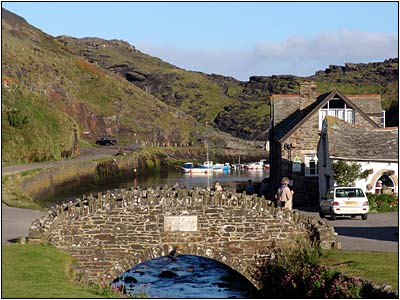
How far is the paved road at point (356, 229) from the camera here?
77.0ft

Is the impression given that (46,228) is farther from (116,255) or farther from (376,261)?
(376,261)

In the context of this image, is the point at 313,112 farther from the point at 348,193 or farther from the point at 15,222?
the point at 15,222

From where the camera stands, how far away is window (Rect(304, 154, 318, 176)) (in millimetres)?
47031

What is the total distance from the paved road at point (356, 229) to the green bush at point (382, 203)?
Result: 149 cm

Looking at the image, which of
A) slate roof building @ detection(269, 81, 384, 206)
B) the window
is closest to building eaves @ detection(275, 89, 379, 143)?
slate roof building @ detection(269, 81, 384, 206)

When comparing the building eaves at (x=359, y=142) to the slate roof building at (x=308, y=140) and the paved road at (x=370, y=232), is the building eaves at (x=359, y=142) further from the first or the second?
the paved road at (x=370, y=232)

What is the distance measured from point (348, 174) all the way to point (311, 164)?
7430 millimetres

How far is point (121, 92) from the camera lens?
16025cm

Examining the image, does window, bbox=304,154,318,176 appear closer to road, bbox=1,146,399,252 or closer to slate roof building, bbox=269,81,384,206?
slate roof building, bbox=269,81,384,206

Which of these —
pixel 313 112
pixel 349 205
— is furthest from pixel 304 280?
pixel 313 112

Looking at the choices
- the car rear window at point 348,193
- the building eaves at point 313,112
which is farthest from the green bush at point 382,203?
the building eaves at point 313,112

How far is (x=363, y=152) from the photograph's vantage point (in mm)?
40844

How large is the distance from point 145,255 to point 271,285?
363 centimetres

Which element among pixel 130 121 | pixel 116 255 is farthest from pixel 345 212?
pixel 130 121
